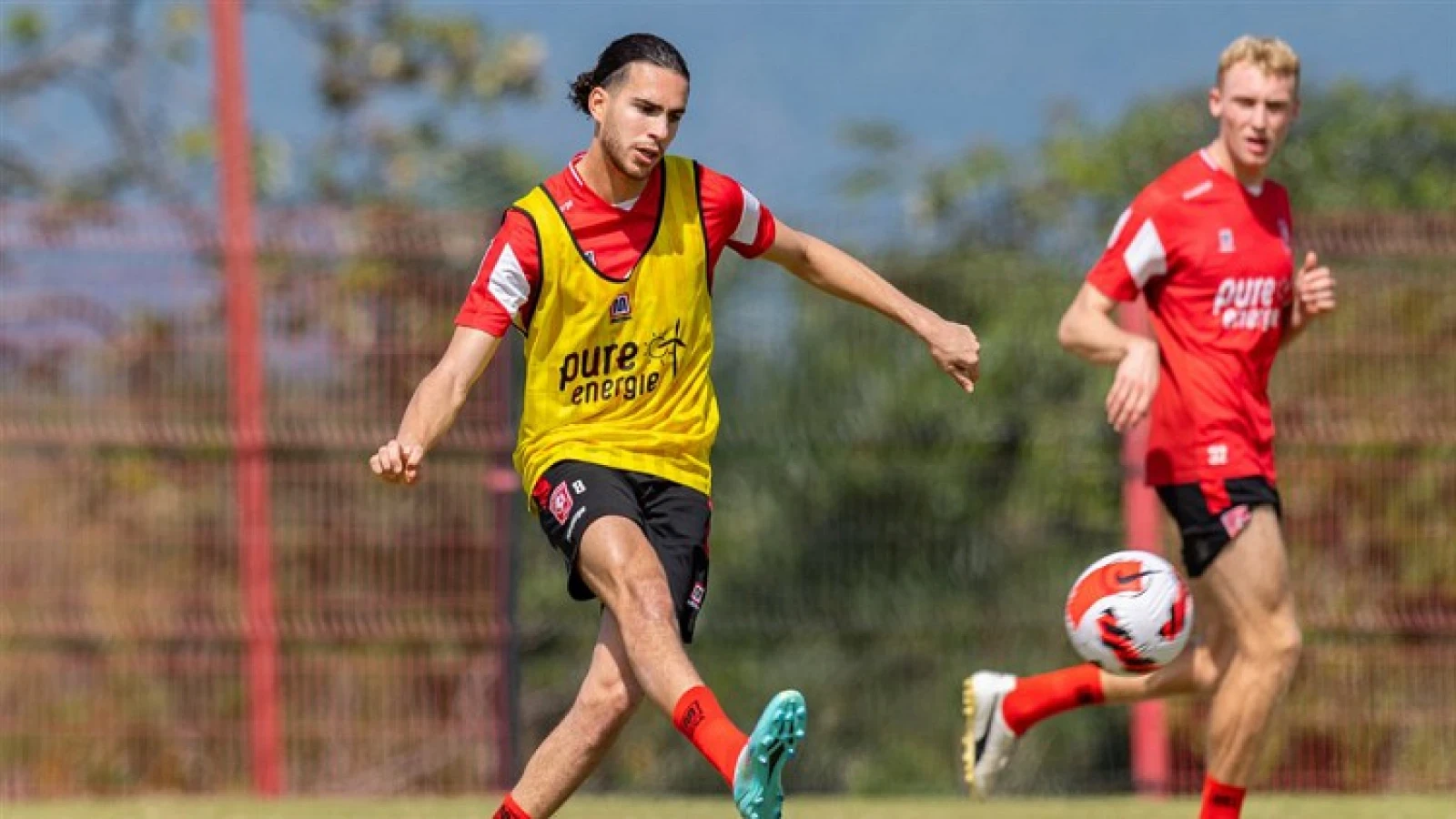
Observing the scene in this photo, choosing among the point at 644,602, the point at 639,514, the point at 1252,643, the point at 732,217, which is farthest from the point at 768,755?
the point at 1252,643

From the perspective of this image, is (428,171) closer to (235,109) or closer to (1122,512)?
(235,109)

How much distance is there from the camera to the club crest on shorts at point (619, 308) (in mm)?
6941

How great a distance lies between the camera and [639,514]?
22.3 feet

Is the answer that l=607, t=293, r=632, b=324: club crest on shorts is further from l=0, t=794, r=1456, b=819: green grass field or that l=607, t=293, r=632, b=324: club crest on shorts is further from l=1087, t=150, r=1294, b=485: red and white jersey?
l=0, t=794, r=1456, b=819: green grass field

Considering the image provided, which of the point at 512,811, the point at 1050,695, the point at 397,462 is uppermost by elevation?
the point at 397,462

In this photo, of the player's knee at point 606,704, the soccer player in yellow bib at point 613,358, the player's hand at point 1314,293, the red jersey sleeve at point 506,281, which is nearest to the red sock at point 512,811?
the soccer player in yellow bib at point 613,358

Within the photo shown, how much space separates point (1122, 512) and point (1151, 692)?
4520mm

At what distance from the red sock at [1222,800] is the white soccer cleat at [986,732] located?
1.25m

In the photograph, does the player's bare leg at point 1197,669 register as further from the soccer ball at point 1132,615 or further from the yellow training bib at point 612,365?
the yellow training bib at point 612,365

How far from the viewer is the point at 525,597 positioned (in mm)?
13141

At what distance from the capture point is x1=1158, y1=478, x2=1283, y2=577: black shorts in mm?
7980

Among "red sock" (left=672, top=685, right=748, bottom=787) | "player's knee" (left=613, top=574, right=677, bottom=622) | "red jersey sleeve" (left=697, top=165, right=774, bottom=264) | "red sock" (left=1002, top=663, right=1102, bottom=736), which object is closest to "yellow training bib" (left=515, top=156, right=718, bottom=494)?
"red jersey sleeve" (left=697, top=165, right=774, bottom=264)

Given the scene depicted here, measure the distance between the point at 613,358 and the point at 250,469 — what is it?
630cm

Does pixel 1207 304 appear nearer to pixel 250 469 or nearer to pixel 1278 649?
pixel 1278 649
